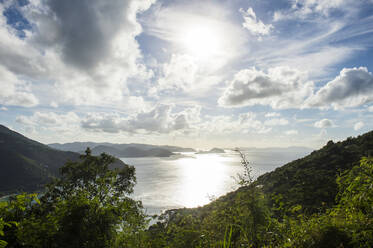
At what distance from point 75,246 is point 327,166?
127 ft

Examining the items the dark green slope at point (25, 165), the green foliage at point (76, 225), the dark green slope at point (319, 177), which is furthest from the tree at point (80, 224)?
the dark green slope at point (25, 165)

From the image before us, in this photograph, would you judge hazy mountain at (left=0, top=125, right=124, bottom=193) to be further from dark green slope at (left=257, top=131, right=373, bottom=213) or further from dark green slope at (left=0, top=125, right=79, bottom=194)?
dark green slope at (left=257, top=131, right=373, bottom=213)

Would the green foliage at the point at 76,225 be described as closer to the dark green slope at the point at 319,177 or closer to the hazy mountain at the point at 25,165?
the dark green slope at the point at 319,177

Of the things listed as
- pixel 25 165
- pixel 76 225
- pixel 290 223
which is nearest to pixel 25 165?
pixel 25 165

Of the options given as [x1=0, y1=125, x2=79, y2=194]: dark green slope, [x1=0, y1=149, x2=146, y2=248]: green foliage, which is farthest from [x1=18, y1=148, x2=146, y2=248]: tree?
[x1=0, y1=125, x2=79, y2=194]: dark green slope

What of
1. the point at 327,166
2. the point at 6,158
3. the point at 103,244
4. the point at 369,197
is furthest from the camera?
the point at 6,158

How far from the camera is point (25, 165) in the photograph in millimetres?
148125

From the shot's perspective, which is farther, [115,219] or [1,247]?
[115,219]

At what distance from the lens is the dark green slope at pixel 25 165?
129m

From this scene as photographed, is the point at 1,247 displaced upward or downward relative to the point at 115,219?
upward

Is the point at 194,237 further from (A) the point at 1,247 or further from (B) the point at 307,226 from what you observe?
(A) the point at 1,247

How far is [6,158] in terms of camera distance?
151500 millimetres

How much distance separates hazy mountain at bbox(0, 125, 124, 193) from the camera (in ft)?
424

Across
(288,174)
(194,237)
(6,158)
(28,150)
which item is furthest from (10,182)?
(194,237)
